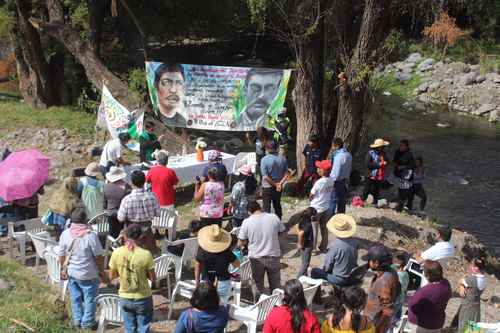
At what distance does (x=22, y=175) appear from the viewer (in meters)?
9.11

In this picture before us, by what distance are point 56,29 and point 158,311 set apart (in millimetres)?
12087

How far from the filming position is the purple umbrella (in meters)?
9.01

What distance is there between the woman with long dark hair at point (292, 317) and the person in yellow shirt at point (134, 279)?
163 centimetres

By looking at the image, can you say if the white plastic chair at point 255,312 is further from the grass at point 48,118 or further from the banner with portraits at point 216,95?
the grass at point 48,118

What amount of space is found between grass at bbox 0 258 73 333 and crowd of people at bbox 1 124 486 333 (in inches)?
13.4

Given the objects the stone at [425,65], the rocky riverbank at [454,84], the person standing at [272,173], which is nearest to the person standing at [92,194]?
the person standing at [272,173]

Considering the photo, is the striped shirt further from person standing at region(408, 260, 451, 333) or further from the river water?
the river water

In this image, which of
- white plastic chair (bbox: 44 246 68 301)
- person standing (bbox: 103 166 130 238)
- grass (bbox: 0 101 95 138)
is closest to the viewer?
white plastic chair (bbox: 44 246 68 301)

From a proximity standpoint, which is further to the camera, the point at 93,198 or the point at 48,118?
the point at 48,118

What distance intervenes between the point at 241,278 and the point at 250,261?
345 millimetres

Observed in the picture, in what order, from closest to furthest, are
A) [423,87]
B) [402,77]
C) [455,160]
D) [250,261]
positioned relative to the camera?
[250,261] < [455,160] < [423,87] < [402,77]

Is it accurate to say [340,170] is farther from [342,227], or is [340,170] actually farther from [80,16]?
[80,16]

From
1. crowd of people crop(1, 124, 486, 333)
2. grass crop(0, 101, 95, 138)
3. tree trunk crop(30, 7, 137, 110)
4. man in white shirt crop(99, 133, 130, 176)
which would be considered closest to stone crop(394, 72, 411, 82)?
tree trunk crop(30, 7, 137, 110)

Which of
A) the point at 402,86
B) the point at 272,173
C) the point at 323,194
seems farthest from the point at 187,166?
the point at 402,86
